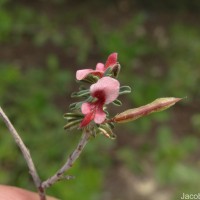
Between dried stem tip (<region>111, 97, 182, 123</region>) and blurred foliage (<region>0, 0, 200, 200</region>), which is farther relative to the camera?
blurred foliage (<region>0, 0, 200, 200</region>)

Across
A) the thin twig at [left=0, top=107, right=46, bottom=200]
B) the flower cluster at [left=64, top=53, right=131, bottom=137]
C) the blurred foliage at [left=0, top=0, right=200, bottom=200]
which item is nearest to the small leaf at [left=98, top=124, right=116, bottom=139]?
the flower cluster at [left=64, top=53, right=131, bottom=137]

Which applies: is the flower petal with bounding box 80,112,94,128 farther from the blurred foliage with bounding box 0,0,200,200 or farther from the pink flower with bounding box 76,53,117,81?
the blurred foliage with bounding box 0,0,200,200

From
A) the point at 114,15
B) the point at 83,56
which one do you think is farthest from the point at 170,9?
the point at 83,56

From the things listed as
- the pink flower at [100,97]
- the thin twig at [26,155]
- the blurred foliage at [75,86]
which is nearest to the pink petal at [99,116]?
the pink flower at [100,97]

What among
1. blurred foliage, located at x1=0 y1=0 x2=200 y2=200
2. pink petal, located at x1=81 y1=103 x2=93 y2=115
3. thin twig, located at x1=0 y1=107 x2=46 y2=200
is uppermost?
blurred foliage, located at x1=0 y1=0 x2=200 y2=200

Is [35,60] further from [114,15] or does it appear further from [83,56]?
[114,15]

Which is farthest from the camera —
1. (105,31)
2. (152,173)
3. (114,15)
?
(114,15)

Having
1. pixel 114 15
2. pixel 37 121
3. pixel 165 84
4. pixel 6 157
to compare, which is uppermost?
pixel 114 15

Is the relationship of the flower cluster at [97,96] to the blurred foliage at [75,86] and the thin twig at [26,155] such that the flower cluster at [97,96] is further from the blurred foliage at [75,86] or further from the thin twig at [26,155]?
the blurred foliage at [75,86]
